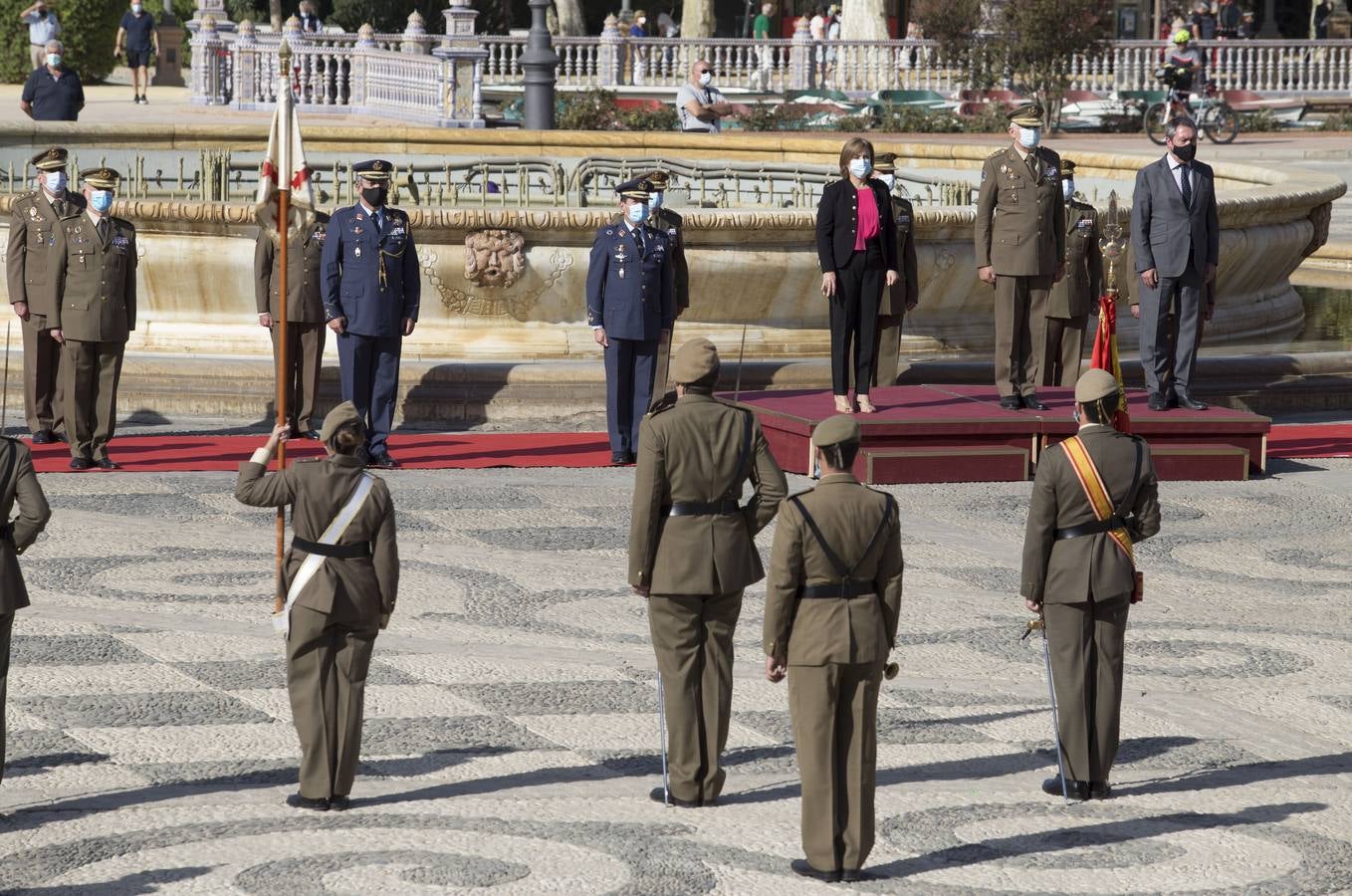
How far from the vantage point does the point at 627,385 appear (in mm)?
14398

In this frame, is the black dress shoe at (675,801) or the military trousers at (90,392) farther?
the military trousers at (90,392)

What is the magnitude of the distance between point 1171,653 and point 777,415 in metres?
4.61

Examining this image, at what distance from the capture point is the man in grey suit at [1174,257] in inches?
558

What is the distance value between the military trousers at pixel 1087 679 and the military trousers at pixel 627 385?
21.2 ft

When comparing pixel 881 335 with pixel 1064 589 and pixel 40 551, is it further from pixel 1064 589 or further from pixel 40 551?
pixel 1064 589

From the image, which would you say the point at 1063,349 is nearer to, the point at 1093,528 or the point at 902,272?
the point at 902,272

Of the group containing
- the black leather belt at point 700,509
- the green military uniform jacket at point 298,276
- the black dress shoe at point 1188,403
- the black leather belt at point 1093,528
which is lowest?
the black dress shoe at point 1188,403

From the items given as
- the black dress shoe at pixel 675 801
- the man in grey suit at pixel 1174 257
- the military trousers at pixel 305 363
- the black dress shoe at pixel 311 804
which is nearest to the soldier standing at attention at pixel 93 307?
the military trousers at pixel 305 363

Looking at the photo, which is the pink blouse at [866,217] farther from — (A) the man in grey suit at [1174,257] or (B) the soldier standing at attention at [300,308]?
(B) the soldier standing at attention at [300,308]

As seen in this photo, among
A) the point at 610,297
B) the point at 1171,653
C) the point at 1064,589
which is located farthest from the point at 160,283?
the point at 1064,589

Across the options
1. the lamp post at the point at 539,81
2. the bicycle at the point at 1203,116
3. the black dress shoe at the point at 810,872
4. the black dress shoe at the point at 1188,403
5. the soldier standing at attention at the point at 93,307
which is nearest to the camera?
the black dress shoe at the point at 810,872

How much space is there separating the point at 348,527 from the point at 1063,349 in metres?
8.62

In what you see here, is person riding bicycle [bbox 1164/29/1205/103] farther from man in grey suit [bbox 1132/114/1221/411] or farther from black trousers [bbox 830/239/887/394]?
black trousers [bbox 830/239/887/394]

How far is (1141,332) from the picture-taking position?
14594 millimetres
